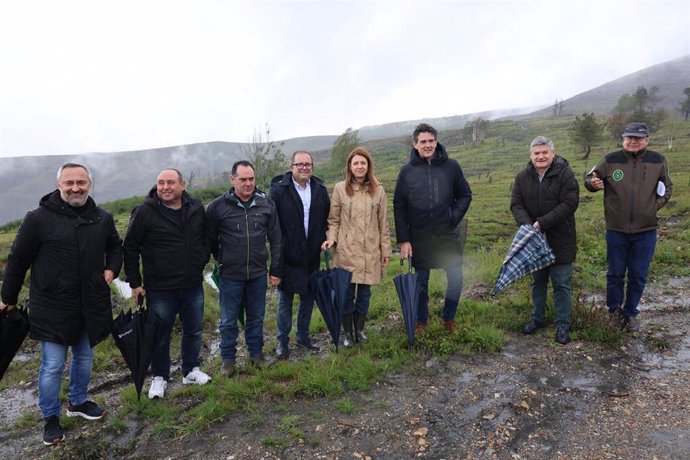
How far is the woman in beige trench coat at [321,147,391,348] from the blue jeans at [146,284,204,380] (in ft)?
5.56

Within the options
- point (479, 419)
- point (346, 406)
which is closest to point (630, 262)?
point (479, 419)

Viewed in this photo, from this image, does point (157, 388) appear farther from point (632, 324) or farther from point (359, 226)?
point (632, 324)

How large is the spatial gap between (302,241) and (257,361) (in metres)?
1.65

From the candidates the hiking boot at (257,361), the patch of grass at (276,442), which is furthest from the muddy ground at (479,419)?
Result: the hiking boot at (257,361)

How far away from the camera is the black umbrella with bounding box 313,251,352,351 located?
5.31 meters

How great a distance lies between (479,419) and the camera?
4.01 metres

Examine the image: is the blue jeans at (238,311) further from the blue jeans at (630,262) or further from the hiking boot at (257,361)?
the blue jeans at (630,262)

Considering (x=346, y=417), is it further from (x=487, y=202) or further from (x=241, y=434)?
(x=487, y=202)

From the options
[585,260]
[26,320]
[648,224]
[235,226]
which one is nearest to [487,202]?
[585,260]

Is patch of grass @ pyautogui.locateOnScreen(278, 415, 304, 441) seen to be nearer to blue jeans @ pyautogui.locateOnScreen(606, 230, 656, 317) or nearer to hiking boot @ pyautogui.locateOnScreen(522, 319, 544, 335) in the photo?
hiking boot @ pyautogui.locateOnScreen(522, 319, 544, 335)

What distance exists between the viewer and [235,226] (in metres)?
4.84

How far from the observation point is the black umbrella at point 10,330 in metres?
4.02

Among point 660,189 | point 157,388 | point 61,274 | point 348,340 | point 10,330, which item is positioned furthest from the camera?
point 348,340

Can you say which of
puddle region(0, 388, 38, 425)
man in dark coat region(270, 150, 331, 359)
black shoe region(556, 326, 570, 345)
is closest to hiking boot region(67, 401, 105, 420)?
puddle region(0, 388, 38, 425)
